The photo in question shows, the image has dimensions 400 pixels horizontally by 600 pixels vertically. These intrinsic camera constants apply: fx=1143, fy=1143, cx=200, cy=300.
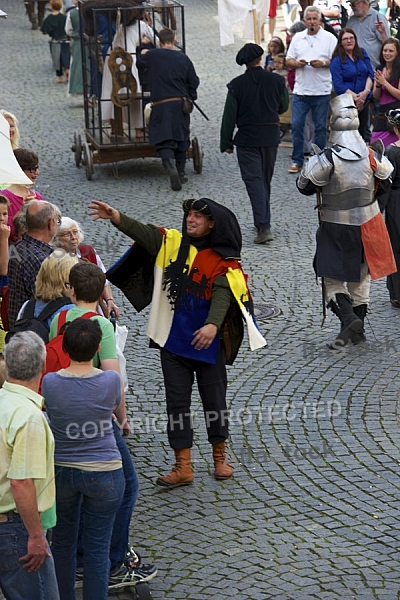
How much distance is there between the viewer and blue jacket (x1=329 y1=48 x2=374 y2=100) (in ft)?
46.3

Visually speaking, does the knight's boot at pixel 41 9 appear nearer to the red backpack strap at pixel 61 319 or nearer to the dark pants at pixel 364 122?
the dark pants at pixel 364 122

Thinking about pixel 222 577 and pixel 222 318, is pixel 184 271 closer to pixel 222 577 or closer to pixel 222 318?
pixel 222 318

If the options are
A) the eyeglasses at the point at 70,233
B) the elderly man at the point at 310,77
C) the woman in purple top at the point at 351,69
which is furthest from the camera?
the elderly man at the point at 310,77

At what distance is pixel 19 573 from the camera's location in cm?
441

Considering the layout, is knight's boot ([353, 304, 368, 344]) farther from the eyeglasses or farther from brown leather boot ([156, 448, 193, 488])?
the eyeglasses

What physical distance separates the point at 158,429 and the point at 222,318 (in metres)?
1.31

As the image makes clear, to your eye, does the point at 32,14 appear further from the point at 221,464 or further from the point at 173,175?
the point at 221,464

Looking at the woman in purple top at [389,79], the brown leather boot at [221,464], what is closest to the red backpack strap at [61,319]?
the brown leather boot at [221,464]

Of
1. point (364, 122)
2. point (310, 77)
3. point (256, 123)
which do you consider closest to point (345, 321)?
point (256, 123)

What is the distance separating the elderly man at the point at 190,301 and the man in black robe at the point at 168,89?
7.01 meters

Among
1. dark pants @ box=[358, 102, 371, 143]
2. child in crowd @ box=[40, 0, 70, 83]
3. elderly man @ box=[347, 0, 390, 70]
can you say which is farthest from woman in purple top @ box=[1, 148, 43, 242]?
child in crowd @ box=[40, 0, 70, 83]

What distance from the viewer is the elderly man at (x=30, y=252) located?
6.37m

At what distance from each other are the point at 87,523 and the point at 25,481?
0.66 m

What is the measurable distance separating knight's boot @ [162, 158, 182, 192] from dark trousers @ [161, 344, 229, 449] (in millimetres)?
7284
